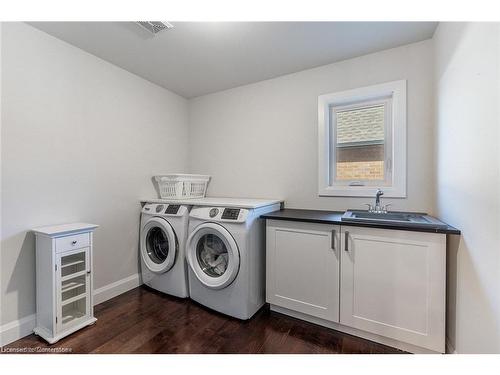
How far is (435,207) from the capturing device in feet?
5.64

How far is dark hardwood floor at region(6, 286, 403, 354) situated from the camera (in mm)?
1475

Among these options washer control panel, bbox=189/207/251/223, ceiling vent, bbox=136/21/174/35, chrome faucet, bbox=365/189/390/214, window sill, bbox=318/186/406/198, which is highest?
ceiling vent, bbox=136/21/174/35

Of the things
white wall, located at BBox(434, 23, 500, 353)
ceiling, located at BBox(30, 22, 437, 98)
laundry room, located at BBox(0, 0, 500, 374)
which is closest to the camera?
white wall, located at BBox(434, 23, 500, 353)

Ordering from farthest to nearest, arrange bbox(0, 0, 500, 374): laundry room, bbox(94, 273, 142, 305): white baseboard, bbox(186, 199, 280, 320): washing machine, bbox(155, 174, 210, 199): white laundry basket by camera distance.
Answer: bbox(155, 174, 210, 199): white laundry basket, bbox(94, 273, 142, 305): white baseboard, bbox(186, 199, 280, 320): washing machine, bbox(0, 0, 500, 374): laundry room

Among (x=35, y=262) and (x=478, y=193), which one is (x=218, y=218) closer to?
(x=35, y=262)

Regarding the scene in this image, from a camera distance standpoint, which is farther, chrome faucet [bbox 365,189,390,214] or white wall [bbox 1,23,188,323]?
chrome faucet [bbox 365,189,390,214]

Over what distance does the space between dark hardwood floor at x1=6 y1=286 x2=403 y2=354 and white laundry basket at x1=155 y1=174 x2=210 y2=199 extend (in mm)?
1117

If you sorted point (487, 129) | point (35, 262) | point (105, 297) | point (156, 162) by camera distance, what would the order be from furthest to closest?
point (156, 162) < point (105, 297) < point (35, 262) < point (487, 129)

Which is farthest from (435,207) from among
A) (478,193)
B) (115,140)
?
(115,140)

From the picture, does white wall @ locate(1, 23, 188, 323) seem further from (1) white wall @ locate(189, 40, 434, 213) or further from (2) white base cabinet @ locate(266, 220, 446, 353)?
(2) white base cabinet @ locate(266, 220, 446, 353)

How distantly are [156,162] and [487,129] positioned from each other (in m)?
2.72

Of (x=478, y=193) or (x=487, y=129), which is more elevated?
(x=487, y=129)

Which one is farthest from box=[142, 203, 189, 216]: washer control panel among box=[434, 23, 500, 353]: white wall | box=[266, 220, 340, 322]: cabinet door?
box=[434, 23, 500, 353]: white wall

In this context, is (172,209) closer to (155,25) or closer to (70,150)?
(70,150)
